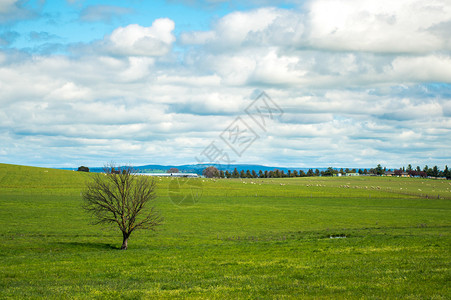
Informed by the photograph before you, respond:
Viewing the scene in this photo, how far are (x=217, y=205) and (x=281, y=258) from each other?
190ft

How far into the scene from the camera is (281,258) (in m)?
23.1

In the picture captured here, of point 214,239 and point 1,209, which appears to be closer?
point 214,239

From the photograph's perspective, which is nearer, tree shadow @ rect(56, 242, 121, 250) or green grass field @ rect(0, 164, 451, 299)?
green grass field @ rect(0, 164, 451, 299)

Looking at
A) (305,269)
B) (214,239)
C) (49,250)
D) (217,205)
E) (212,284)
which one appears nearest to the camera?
(212,284)

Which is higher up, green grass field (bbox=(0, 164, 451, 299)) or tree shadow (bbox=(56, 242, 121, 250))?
green grass field (bbox=(0, 164, 451, 299))

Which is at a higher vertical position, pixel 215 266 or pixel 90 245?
pixel 215 266

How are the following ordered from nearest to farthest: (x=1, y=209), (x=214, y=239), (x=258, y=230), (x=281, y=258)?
(x=281, y=258)
(x=214, y=239)
(x=258, y=230)
(x=1, y=209)

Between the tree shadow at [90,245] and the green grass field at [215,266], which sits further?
the tree shadow at [90,245]

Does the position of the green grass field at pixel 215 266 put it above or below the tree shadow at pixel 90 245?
above

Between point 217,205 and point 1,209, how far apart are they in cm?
3734

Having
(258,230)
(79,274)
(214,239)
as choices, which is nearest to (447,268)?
(79,274)

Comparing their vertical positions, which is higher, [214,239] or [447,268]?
[447,268]

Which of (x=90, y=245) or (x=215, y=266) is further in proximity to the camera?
(x=90, y=245)

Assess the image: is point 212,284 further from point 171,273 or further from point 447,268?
point 447,268
